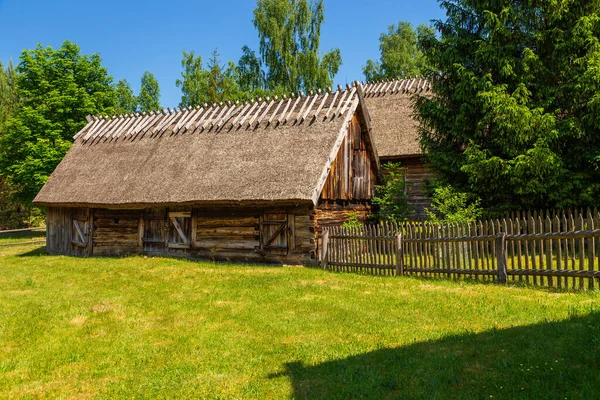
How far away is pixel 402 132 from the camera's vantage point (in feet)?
72.4

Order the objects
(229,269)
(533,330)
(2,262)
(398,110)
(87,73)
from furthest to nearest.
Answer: (87,73) → (398,110) → (2,262) → (229,269) → (533,330)

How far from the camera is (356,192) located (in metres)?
17.3

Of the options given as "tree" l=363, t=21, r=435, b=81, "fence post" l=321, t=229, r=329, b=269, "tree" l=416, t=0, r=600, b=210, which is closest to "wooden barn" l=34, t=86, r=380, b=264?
"fence post" l=321, t=229, r=329, b=269

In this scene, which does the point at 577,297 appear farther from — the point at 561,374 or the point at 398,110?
the point at 398,110

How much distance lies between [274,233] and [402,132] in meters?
9.89

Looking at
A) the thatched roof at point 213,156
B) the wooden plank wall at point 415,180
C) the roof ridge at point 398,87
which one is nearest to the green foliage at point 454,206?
the thatched roof at point 213,156

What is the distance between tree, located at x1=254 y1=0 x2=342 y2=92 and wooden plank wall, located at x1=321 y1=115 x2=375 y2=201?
60.8 ft

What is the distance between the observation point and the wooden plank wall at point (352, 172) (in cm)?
1580

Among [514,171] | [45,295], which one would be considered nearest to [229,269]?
[45,295]

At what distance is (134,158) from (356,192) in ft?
29.7

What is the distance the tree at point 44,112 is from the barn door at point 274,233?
20.4 metres

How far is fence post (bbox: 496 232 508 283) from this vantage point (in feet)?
32.8

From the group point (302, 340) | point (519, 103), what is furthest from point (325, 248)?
point (519, 103)

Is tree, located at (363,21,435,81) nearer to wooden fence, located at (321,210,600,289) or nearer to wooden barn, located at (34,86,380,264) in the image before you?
wooden barn, located at (34,86,380,264)
